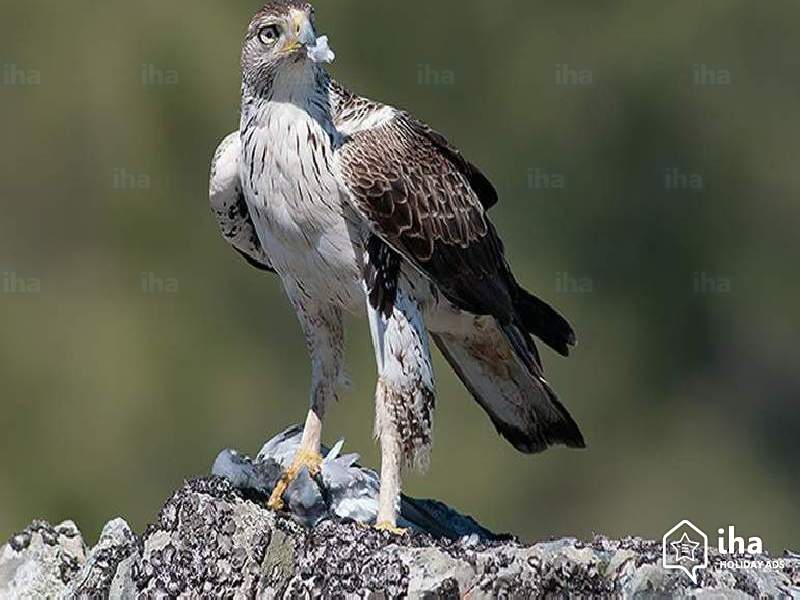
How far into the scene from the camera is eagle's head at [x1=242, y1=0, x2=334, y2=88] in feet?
37.4

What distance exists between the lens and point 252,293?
36.6m

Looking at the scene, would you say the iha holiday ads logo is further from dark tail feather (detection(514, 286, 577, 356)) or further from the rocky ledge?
dark tail feather (detection(514, 286, 577, 356))

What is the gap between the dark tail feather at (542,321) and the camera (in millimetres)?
13008

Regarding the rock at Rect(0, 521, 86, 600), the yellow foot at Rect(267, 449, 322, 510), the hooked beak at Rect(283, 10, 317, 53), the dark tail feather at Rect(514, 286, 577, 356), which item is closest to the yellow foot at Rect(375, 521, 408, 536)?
the yellow foot at Rect(267, 449, 322, 510)

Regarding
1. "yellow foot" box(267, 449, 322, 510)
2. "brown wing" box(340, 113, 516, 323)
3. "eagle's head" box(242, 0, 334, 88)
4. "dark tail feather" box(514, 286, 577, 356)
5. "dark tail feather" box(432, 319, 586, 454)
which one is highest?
"eagle's head" box(242, 0, 334, 88)

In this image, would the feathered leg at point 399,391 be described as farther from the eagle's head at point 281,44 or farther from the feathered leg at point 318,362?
the eagle's head at point 281,44

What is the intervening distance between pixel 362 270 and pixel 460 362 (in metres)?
1.42

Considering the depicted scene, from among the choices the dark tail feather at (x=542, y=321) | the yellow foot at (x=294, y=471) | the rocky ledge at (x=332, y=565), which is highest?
the dark tail feather at (x=542, y=321)

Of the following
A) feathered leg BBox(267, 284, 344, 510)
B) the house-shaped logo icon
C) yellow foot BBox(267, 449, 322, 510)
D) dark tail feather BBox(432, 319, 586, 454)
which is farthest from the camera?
dark tail feather BBox(432, 319, 586, 454)

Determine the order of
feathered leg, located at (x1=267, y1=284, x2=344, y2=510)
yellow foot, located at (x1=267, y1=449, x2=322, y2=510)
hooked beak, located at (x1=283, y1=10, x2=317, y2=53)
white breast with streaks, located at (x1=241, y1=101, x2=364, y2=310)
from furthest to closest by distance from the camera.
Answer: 1. feathered leg, located at (x1=267, y1=284, x2=344, y2=510)
2. yellow foot, located at (x1=267, y1=449, x2=322, y2=510)
3. white breast with streaks, located at (x1=241, y1=101, x2=364, y2=310)
4. hooked beak, located at (x1=283, y1=10, x2=317, y2=53)

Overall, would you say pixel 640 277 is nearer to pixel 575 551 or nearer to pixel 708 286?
pixel 708 286

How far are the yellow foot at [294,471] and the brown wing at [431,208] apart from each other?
3.90 ft

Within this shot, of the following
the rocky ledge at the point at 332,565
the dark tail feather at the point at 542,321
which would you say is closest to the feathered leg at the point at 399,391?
the rocky ledge at the point at 332,565

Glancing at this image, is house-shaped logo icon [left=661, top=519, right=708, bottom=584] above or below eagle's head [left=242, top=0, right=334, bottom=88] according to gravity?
below
